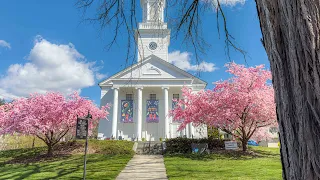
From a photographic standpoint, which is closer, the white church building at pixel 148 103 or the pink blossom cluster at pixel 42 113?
the pink blossom cluster at pixel 42 113

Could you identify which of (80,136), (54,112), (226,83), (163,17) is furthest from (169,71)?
(163,17)

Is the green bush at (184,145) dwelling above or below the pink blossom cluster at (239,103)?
below

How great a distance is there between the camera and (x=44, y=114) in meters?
13.4

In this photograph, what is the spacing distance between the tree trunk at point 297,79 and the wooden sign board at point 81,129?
6740mm

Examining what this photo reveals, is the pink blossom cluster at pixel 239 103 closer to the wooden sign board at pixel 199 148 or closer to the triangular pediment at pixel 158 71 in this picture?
the wooden sign board at pixel 199 148

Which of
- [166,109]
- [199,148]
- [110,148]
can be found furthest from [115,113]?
[199,148]

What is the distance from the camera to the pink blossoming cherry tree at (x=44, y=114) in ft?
42.9

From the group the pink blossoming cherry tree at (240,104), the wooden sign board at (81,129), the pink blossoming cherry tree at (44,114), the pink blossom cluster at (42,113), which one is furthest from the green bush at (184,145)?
the wooden sign board at (81,129)

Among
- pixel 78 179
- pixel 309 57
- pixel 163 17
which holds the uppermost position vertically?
pixel 163 17

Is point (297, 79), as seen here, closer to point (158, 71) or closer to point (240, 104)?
point (240, 104)

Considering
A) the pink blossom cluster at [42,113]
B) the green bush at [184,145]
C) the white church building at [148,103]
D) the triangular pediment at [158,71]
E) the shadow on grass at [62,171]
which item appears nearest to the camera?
the shadow on grass at [62,171]

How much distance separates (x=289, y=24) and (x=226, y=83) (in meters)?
13.8

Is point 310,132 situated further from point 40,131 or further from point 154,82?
point 154,82

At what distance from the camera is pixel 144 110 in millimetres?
26219
